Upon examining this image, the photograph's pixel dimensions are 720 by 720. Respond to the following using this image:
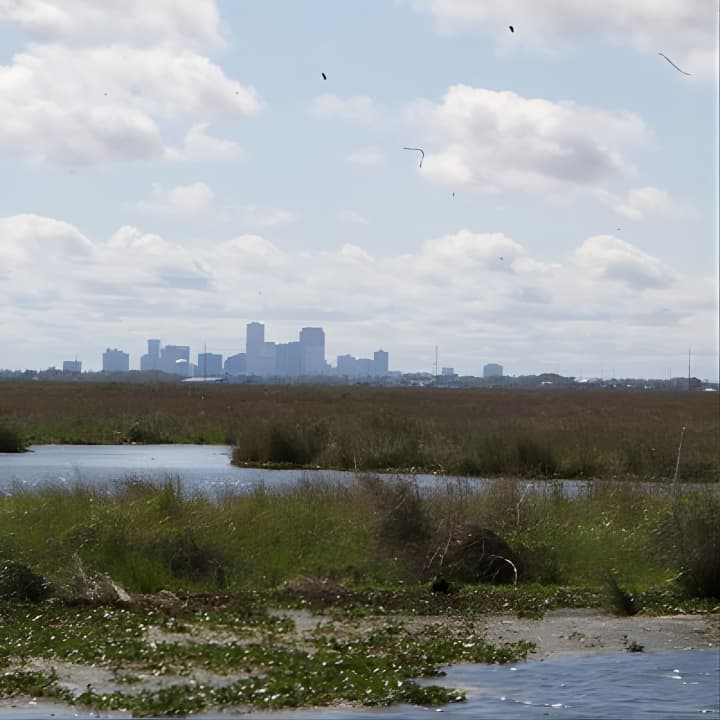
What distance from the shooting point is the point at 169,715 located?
13.7 m

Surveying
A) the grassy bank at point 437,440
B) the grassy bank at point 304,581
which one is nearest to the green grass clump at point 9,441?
the grassy bank at point 437,440

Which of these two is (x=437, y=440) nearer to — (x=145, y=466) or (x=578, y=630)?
(x=145, y=466)

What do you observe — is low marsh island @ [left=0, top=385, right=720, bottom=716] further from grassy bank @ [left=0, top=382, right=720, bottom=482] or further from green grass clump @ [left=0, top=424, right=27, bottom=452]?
green grass clump @ [left=0, top=424, right=27, bottom=452]

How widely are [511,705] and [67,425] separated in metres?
57.4

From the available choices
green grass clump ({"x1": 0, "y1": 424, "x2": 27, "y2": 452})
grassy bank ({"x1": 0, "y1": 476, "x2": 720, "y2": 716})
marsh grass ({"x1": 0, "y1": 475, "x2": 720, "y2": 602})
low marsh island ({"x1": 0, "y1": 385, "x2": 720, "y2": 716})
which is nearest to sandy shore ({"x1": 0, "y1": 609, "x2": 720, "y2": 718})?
low marsh island ({"x1": 0, "y1": 385, "x2": 720, "y2": 716})

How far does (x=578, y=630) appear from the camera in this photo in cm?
1914

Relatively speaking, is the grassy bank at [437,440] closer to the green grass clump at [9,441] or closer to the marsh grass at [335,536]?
the green grass clump at [9,441]

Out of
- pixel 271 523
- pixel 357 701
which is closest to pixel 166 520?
pixel 271 523

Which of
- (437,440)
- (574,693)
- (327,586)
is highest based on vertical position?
(437,440)

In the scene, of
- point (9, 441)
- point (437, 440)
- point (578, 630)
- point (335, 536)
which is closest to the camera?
point (578, 630)

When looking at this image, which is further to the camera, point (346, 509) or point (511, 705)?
point (346, 509)

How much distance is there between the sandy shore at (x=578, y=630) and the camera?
17938 mm

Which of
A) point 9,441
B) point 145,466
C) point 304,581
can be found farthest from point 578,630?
point 9,441

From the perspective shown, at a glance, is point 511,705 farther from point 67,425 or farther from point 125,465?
point 67,425
